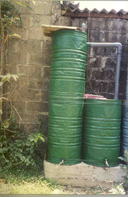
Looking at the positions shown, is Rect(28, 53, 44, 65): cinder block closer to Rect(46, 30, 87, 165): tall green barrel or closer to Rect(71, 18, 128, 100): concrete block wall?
Rect(46, 30, 87, 165): tall green barrel

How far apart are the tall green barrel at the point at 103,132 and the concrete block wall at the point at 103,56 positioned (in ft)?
1.53

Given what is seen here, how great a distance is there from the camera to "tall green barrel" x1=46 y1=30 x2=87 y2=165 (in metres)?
2.46

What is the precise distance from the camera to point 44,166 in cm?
261

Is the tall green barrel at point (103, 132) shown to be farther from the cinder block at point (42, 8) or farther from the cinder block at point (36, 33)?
the cinder block at point (42, 8)

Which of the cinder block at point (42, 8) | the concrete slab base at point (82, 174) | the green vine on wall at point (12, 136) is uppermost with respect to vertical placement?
the cinder block at point (42, 8)

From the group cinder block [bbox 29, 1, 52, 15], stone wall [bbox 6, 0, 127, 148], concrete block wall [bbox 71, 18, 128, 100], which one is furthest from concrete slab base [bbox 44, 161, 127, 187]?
cinder block [bbox 29, 1, 52, 15]

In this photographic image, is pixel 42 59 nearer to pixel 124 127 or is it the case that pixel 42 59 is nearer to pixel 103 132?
pixel 103 132

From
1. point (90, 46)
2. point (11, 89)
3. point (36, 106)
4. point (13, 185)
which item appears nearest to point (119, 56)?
point (90, 46)

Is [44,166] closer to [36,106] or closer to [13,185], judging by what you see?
[13,185]

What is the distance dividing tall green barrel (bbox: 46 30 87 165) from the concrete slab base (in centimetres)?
9

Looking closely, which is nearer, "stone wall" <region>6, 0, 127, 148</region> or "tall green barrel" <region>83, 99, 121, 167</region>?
"tall green barrel" <region>83, 99, 121, 167</region>

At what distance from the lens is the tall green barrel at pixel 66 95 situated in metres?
2.46

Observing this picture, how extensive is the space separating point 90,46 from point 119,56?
462mm

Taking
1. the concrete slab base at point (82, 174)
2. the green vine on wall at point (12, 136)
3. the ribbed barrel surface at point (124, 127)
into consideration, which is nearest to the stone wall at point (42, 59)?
the green vine on wall at point (12, 136)
